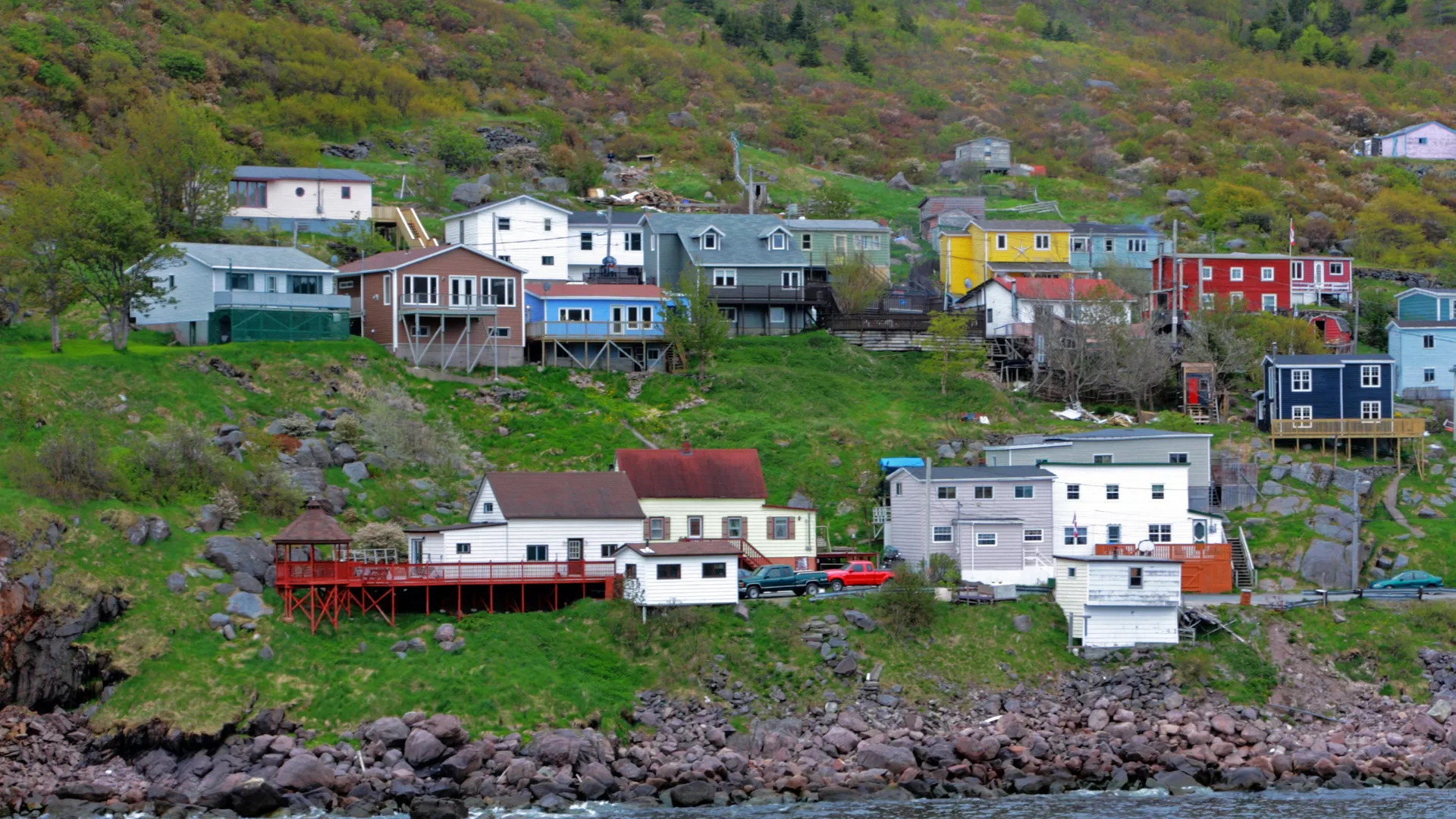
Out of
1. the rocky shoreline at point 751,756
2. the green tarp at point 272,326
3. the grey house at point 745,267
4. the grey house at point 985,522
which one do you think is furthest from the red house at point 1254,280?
the green tarp at point 272,326

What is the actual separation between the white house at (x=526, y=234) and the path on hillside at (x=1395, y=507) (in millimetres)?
40929

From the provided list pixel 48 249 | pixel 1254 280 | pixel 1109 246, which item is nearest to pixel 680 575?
pixel 48 249

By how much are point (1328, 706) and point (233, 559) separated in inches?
1407

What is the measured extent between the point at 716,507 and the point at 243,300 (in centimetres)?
2380

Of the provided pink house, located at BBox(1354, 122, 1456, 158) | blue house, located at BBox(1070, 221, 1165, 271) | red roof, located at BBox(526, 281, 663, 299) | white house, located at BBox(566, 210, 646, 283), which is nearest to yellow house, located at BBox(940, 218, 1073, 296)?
blue house, located at BBox(1070, 221, 1165, 271)

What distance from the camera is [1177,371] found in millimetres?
79312

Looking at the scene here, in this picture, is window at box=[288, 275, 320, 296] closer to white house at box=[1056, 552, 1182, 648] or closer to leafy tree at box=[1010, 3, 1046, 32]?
white house at box=[1056, 552, 1182, 648]

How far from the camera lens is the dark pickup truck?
57875mm

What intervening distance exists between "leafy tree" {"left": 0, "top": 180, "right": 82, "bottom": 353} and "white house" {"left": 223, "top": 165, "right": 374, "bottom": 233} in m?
19.2

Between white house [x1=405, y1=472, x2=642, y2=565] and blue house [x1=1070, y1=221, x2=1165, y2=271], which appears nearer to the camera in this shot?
white house [x1=405, y1=472, x2=642, y2=565]

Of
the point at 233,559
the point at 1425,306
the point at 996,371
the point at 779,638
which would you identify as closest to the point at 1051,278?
the point at 996,371

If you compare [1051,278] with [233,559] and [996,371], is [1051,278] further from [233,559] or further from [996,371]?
[233,559]

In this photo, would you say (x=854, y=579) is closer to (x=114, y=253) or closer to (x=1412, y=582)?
(x=1412, y=582)

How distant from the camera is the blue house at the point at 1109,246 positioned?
94688 millimetres
